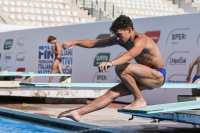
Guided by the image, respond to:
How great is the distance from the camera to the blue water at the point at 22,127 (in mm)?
7648

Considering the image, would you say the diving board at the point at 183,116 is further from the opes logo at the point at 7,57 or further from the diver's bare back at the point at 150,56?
the opes logo at the point at 7,57

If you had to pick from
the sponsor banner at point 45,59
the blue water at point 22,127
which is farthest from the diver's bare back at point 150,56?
the sponsor banner at point 45,59

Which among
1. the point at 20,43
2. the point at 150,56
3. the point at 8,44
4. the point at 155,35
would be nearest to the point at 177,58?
the point at 155,35

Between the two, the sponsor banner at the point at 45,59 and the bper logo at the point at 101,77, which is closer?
the bper logo at the point at 101,77

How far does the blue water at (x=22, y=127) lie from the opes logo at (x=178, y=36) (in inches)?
159

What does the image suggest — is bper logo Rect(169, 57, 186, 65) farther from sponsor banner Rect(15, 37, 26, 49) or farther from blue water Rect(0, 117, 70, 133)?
sponsor banner Rect(15, 37, 26, 49)

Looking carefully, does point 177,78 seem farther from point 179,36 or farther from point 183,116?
point 183,116

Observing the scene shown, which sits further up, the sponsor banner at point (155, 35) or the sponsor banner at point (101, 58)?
the sponsor banner at point (155, 35)

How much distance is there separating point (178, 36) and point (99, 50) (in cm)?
307

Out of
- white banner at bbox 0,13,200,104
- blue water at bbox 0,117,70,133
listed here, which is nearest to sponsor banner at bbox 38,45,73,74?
white banner at bbox 0,13,200,104

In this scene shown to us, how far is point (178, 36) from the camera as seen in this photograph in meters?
10.6

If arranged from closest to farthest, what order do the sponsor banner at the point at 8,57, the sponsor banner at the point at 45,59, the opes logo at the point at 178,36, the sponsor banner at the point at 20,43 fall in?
1. the opes logo at the point at 178,36
2. the sponsor banner at the point at 45,59
3. the sponsor banner at the point at 20,43
4. the sponsor banner at the point at 8,57

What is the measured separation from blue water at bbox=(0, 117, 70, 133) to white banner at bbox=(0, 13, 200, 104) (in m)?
3.71

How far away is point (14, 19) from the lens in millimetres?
22688
